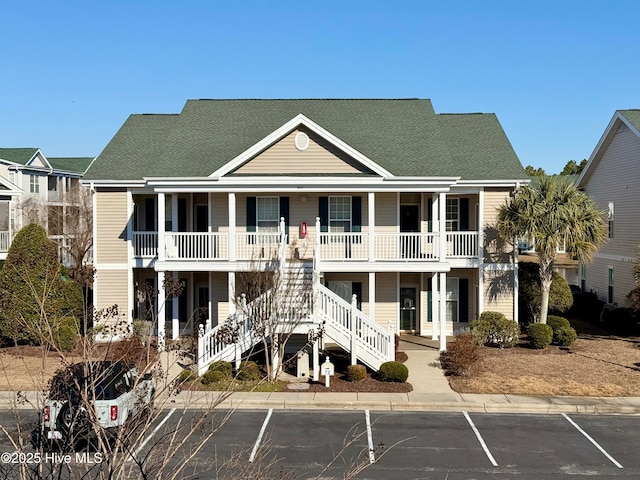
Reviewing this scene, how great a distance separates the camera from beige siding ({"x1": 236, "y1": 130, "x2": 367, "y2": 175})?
22641 mm

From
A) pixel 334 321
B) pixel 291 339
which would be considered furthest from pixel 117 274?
pixel 334 321

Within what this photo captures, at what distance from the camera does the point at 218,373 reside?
1759 cm

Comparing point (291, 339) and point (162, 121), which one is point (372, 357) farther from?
point (162, 121)

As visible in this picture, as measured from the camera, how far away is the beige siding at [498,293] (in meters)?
24.2

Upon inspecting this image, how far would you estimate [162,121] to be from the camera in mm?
28516

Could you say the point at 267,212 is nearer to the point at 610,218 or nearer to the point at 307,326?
the point at 307,326

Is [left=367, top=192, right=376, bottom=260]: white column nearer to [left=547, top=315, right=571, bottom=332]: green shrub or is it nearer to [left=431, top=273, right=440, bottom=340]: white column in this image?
[left=431, top=273, right=440, bottom=340]: white column

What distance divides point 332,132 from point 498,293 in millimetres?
9299

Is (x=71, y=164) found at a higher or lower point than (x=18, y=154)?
higher

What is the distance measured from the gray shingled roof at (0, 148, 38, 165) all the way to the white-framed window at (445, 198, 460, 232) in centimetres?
3479

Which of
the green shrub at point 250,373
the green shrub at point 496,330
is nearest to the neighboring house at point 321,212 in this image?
the green shrub at point 496,330

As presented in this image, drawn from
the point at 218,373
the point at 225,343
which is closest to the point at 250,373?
the point at 218,373

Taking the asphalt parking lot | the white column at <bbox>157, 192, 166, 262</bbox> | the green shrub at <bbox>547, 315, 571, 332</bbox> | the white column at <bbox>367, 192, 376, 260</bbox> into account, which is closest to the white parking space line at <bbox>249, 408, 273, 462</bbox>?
the asphalt parking lot

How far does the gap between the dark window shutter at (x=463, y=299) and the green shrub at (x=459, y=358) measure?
527 cm
